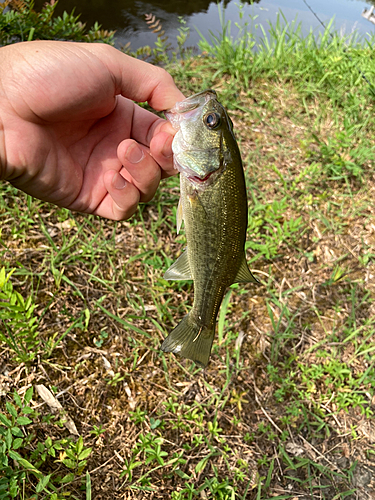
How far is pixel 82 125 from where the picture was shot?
2.55 m

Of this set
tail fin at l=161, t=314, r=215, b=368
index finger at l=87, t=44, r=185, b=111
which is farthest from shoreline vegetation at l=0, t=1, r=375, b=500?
index finger at l=87, t=44, r=185, b=111

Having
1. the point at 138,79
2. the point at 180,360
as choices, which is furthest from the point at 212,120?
the point at 180,360

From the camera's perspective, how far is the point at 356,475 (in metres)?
2.77

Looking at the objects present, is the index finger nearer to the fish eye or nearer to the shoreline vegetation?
the fish eye

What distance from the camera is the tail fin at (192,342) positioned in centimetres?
230

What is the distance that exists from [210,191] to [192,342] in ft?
3.40

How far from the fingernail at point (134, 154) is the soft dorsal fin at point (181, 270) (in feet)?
2.30

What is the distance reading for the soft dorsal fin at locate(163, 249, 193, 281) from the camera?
92.0 inches

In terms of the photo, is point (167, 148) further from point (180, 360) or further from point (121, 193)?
point (180, 360)

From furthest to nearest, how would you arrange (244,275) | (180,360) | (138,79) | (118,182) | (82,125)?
1. (180,360)
2. (82,125)
3. (118,182)
4. (138,79)
5. (244,275)

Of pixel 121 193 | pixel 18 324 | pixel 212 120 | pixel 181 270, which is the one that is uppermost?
pixel 212 120

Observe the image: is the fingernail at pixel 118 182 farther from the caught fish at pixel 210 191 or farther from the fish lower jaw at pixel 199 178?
the fish lower jaw at pixel 199 178

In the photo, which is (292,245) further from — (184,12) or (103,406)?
(184,12)

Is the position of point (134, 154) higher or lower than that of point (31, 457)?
higher
